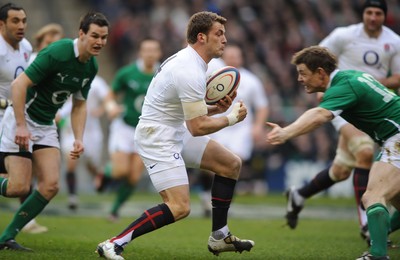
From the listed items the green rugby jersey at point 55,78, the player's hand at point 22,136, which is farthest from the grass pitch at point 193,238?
the green rugby jersey at point 55,78

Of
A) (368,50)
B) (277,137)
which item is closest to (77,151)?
(277,137)

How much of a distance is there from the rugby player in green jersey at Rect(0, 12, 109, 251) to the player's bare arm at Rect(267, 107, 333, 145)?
7.73 ft

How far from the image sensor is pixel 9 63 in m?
8.63

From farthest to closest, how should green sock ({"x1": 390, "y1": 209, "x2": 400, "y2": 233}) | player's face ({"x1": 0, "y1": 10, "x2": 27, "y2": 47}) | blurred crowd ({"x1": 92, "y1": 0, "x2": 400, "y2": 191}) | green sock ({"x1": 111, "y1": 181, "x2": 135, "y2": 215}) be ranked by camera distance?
blurred crowd ({"x1": 92, "y1": 0, "x2": 400, "y2": 191}) → green sock ({"x1": 111, "y1": 181, "x2": 135, "y2": 215}) → player's face ({"x1": 0, "y1": 10, "x2": 27, "y2": 47}) → green sock ({"x1": 390, "y1": 209, "x2": 400, "y2": 233})

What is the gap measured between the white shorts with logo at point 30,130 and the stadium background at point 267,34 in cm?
1013

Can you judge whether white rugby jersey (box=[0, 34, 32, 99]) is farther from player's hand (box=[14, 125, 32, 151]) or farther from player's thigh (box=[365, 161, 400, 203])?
player's thigh (box=[365, 161, 400, 203])

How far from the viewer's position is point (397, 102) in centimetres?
699

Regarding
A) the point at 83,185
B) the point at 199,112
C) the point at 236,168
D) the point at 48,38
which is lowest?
the point at 83,185

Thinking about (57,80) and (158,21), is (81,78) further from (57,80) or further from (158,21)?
(158,21)

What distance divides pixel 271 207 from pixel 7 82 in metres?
7.02

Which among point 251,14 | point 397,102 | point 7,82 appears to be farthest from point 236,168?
point 251,14

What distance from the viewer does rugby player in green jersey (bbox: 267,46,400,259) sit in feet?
21.6

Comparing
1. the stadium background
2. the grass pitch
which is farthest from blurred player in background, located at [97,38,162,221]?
the stadium background

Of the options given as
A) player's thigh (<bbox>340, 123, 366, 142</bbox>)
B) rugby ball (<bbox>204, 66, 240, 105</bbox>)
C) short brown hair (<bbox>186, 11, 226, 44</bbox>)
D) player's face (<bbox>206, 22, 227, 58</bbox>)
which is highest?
short brown hair (<bbox>186, 11, 226, 44</bbox>)
